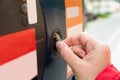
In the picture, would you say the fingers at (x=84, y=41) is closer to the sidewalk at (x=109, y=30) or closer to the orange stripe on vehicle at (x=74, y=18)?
the orange stripe on vehicle at (x=74, y=18)

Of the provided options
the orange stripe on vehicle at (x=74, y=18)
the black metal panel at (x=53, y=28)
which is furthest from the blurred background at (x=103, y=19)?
the black metal panel at (x=53, y=28)

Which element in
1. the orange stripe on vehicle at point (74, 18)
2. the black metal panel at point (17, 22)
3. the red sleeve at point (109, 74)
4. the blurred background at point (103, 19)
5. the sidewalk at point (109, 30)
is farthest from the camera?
the blurred background at point (103, 19)

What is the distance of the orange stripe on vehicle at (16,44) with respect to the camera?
0.48 metres

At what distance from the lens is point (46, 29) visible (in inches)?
25.0

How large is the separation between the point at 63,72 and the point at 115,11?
4.50 m

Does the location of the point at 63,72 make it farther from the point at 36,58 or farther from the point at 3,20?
the point at 3,20

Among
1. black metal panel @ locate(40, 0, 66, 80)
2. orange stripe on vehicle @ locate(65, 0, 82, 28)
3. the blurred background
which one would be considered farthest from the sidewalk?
black metal panel @ locate(40, 0, 66, 80)

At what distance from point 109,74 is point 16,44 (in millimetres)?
246

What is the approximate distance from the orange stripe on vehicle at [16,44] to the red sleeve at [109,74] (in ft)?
0.58

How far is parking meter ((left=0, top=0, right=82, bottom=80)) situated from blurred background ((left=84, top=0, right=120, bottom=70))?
3.11m

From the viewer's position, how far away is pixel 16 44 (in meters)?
0.52

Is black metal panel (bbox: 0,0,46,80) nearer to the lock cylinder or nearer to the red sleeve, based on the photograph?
the lock cylinder

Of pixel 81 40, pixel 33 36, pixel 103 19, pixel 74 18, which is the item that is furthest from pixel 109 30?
pixel 33 36

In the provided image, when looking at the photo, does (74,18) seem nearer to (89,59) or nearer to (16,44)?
(89,59)
